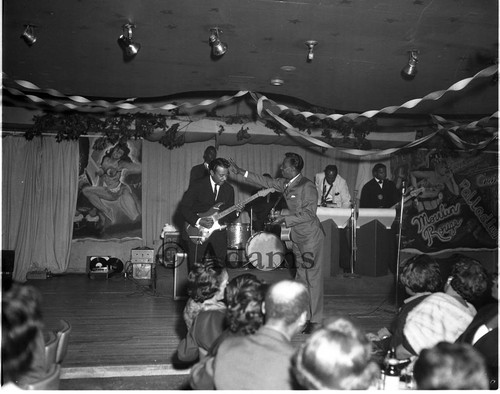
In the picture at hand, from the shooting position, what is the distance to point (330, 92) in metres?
8.02

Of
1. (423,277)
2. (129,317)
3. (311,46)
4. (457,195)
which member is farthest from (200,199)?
(457,195)

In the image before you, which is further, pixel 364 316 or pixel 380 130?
pixel 380 130

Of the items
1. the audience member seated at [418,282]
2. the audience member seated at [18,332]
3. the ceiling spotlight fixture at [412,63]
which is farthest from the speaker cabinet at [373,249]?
the audience member seated at [18,332]

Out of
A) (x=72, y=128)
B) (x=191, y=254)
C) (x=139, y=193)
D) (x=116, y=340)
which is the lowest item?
(x=116, y=340)

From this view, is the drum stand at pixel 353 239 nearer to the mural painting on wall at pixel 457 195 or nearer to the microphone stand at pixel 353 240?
the microphone stand at pixel 353 240

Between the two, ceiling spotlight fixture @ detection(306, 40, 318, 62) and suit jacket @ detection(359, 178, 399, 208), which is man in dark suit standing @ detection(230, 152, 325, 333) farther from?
suit jacket @ detection(359, 178, 399, 208)

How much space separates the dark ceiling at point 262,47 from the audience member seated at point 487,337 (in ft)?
9.79

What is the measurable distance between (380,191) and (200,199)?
487 cm

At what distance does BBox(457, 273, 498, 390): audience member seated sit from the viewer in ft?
8.84

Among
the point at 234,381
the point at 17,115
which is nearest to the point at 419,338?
the point at 234,381

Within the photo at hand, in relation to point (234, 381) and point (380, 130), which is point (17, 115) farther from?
point (234, 381)

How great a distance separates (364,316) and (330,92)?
131 inches

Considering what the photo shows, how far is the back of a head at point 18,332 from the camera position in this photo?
206 cm

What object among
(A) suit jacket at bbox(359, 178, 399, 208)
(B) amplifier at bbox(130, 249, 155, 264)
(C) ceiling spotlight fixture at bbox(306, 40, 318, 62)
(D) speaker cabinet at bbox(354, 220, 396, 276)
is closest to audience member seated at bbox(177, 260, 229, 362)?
(C) ceiling spotlight fixture at bbox(306, 40, 318, 62)
